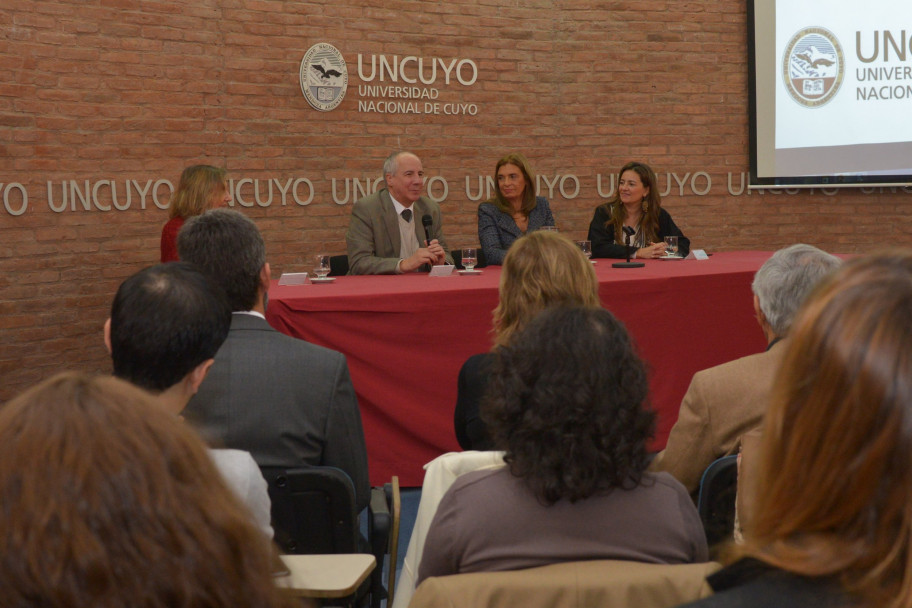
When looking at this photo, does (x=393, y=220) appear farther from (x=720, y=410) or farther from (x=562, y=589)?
(x=562, y=589)

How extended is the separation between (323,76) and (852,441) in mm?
6209

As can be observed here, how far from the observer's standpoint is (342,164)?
6.70 m

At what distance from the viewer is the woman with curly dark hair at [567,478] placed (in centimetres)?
147

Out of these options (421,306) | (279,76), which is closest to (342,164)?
(279,76)

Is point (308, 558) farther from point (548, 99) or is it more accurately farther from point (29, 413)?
point (548, 99)

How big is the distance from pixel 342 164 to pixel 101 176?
1674 millimetres

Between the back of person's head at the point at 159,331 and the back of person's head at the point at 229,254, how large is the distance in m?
0.65

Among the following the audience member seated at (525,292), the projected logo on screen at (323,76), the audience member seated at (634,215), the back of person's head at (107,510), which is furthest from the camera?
the projected logo on screen at (323,76)

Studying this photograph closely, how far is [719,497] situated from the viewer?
2189 mm

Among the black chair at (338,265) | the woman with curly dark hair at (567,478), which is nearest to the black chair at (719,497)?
the woman with curly dark hair at (567,478)

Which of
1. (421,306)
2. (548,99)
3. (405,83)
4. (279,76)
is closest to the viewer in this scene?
(421,306)

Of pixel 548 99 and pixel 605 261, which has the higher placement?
pixel 548 99

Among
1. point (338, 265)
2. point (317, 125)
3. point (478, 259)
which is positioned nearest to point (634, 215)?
point (478, 259)

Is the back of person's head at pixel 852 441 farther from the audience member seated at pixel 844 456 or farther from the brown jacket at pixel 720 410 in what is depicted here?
the brown jacket at pixel 720 410
